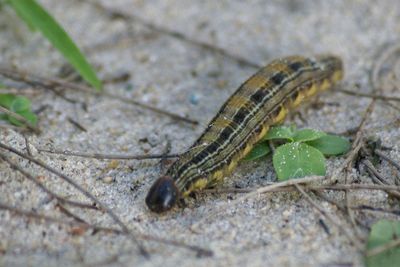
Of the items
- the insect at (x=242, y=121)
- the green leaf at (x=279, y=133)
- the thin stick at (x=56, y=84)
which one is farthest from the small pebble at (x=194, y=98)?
the green leaf at (x=279, y=133)

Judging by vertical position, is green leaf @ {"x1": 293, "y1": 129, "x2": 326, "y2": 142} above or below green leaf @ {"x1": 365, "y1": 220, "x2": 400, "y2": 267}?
above

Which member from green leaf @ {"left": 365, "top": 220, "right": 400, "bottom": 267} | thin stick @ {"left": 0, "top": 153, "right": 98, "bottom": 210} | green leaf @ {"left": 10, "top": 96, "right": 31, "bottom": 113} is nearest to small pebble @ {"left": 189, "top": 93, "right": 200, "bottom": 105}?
green leaf @ {"left": 10, "top": 96, "right": 31, "bottom": 113}

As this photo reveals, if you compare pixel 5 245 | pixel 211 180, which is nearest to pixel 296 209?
pixel 211 180

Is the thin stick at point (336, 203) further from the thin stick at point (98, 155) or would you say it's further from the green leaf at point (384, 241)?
the thin stick at point (98, 155)

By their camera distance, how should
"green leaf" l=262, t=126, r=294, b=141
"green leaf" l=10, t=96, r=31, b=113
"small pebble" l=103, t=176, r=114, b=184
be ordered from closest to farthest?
1. "small pebble" l=103, t=176, r=114, b=184
2. "green leaf" l=262, t=126, r=294, b=141
3. "green leaf" l=10, t=96, r=31, b=113

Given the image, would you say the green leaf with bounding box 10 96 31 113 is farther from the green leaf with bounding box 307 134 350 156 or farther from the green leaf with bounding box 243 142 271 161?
the green leaf with bounding box 307 134 350 156

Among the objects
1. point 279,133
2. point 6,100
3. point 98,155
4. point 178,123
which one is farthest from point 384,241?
point 6,100

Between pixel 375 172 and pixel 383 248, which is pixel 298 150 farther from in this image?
pixel 383 248
